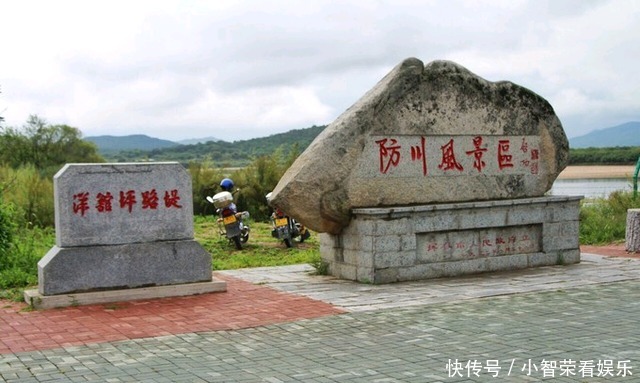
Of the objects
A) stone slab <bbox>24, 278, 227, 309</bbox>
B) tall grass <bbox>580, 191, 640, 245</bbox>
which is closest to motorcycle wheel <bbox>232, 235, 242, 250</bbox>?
stone slab <bbox>24, 278, 227, 309</bbox>

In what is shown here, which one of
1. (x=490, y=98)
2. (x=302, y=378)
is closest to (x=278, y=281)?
(x=490, y=98)

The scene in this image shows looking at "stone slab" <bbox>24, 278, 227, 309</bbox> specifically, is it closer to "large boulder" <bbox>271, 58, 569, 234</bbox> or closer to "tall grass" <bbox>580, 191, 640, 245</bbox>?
"large boulder" <bbox>271, 58, 569, 234</bbox>

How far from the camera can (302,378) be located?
509 cm

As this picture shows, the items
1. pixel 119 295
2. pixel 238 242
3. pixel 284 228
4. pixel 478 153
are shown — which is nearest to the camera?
pixel 119 295

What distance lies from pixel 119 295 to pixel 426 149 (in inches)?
154

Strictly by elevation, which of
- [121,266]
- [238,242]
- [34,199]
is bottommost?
[238,242]

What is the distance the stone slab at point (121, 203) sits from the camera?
26.7 ft

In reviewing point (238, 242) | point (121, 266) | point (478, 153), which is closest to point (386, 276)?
point (478, 153)

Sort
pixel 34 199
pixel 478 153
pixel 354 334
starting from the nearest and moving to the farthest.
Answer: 1. pixel 354 334
2. pixel 478 153
3. pixel 34 199

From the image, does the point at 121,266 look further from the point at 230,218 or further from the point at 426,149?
the point at 230,218

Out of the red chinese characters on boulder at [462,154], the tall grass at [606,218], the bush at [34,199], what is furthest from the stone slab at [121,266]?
the bush at [34,199]

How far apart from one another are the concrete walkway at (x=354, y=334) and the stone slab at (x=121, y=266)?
355 mm

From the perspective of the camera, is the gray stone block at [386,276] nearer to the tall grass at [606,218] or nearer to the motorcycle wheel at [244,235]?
the motorcycle wheel at [244,235]

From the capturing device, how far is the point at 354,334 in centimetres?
644
